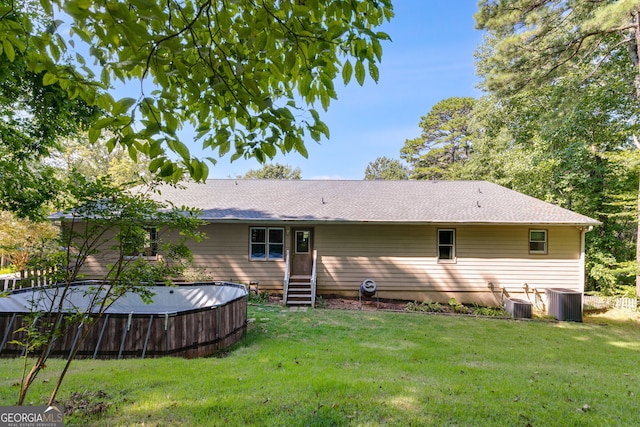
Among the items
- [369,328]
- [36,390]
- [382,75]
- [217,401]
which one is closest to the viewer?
[382,75]

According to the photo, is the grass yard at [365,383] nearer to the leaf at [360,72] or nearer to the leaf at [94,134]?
the leaf at [94,134]

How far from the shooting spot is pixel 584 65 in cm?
1302

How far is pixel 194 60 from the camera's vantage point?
6.11ft

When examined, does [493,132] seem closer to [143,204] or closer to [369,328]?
[369,328]

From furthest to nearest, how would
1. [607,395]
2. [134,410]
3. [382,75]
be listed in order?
[607,395]
[134,410]
[382,75]

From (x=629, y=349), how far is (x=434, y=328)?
4.05 meters

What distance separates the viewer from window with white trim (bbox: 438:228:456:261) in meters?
11.0

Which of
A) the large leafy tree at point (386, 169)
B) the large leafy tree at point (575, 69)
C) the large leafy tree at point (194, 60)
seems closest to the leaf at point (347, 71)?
the large leafy tree at point (194, 60)

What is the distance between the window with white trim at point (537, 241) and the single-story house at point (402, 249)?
3 centimetres

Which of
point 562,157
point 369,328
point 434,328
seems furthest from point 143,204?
point 562,157

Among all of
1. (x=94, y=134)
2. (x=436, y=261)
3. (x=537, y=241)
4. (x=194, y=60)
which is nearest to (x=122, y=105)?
(x=94, y=134)

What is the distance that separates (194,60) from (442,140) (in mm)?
33199

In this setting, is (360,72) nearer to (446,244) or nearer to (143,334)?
(143,334)

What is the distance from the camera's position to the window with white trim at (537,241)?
423 inches
